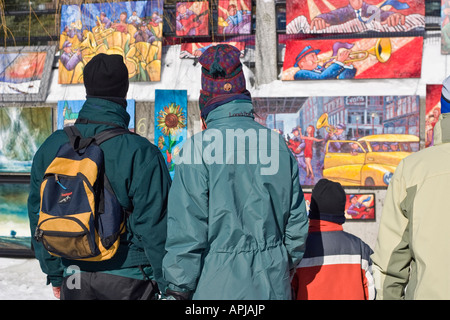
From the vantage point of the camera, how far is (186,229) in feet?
7.39

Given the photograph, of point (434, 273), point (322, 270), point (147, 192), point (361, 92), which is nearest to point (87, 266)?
point (147, 192)

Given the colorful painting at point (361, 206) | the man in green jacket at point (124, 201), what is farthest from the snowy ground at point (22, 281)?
the colorful painting at point (361, 206)

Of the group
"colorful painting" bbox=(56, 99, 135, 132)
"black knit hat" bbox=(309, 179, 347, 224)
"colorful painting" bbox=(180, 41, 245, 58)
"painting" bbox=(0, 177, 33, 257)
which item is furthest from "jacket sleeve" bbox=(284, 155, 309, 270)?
"painting" bbox=(0, 177, 33, 257)

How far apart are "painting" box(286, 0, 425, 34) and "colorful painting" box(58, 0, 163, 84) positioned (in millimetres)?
1361

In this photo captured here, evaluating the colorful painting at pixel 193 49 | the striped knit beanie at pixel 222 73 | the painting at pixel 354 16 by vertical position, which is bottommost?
the striped knit beanie at pixel 222 73

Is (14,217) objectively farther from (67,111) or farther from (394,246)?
(394,246)

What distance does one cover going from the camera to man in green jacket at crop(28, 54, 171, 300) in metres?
2.53

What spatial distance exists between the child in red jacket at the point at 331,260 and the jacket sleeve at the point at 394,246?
92 centimetres

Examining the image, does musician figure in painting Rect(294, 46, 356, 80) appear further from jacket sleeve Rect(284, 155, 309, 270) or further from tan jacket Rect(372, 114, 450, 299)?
tan jacket Rect(372, 114, 450, 299)

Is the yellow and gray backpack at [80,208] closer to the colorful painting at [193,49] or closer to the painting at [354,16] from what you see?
the colorful painting at [193,49]

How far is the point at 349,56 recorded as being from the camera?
201 inches

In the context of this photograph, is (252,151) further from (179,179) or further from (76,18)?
(76,18)

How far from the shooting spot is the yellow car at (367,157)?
16.4ft

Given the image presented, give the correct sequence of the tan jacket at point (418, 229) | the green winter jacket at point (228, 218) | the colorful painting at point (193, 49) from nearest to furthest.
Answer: the tan jacket at point (418, 229) < the green winter jacket at point (228, 218) < the colorful painting at point (193, 49)
